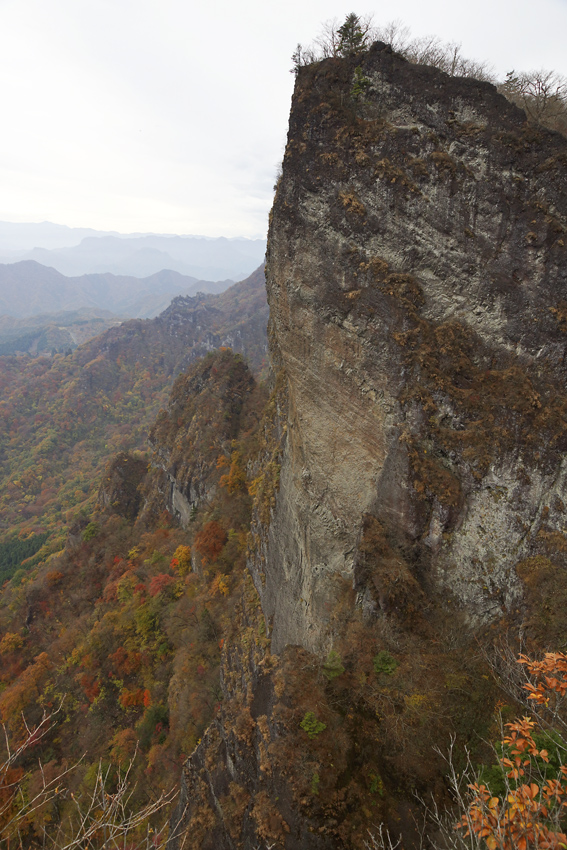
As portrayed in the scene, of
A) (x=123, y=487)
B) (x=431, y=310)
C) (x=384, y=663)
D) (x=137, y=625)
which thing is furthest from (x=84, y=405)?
(x=384, y=663)

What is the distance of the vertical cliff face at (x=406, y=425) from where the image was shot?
34.3 feet

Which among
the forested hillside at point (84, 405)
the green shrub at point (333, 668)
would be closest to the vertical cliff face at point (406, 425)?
the green shrub at point (333, 668)

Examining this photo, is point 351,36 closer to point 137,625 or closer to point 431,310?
point 431,310

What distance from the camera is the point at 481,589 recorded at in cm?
1133

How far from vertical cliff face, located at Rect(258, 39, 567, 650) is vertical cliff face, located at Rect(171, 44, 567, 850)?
0.06 m

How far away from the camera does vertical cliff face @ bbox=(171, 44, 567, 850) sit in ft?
34.3

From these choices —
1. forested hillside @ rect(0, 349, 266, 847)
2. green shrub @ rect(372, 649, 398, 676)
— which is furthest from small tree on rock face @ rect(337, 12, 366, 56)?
forested hillside @ rect(0, 349, 266, 847)

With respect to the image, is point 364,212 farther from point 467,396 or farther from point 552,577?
point 552,577

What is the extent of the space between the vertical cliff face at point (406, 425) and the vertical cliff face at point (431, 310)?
58mm

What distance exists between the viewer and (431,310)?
1204cm

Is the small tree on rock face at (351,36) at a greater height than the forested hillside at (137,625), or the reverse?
the small tree on rock face at (351,36)

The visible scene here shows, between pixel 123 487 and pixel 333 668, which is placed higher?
pixel 333 668

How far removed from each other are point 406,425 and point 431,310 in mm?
3691

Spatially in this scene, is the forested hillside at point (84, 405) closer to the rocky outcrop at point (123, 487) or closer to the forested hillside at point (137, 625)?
the rocky outcrop at point (123, 487)
